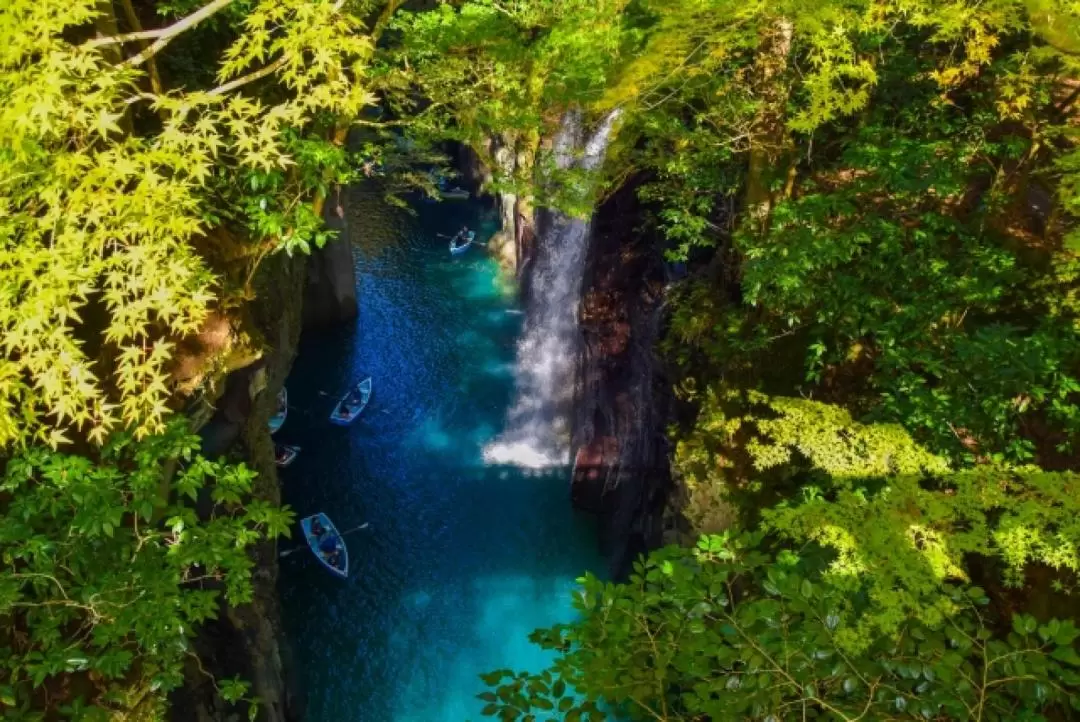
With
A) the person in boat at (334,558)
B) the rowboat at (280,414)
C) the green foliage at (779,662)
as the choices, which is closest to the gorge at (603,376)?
the green foliage at (779,662)

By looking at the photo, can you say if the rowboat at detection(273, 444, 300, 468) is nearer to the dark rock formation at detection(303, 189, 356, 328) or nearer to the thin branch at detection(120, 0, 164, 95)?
the dark rock formation at detection(303, 189, 356, 328)

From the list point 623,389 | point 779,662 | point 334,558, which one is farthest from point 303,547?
point 779,662

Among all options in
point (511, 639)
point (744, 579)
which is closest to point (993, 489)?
point (744, 579)

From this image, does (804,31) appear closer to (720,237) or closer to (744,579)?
(720,237)

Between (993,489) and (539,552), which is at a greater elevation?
(993,489)

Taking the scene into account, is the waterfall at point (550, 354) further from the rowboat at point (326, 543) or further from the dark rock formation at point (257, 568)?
the dark rock formation at point (257, 568)
